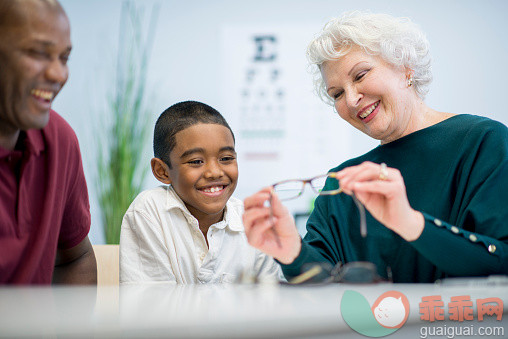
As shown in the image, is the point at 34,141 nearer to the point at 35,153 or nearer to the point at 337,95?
the point at 35,153

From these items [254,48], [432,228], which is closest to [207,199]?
[432,228]

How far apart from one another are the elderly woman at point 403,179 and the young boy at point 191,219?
0.29 m

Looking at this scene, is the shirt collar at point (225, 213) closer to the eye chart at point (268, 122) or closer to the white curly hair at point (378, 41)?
the white curly hair at point (378, 41)

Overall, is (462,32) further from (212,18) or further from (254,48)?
(212,18)

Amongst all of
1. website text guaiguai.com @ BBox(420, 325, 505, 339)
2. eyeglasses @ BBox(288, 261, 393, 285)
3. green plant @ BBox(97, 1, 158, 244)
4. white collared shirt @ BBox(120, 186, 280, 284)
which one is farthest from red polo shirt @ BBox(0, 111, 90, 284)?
green plant @ BBox(97, 1, 158, 244)

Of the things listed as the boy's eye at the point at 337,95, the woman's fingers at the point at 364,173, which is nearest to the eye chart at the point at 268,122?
the boy's eye at the point at 337,95

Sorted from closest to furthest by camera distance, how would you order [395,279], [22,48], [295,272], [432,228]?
[22,48], [432,228], [295,272], [395,279]

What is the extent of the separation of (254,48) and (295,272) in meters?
2.73

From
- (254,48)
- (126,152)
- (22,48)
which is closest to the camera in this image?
(22,48)

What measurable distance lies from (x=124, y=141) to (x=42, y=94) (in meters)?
2.38

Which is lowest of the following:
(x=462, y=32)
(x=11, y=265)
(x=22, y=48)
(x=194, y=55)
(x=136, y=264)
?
(x=136, y=264)

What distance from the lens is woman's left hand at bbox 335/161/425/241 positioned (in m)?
1.03

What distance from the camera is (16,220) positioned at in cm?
98

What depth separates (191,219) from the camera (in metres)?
1.63
